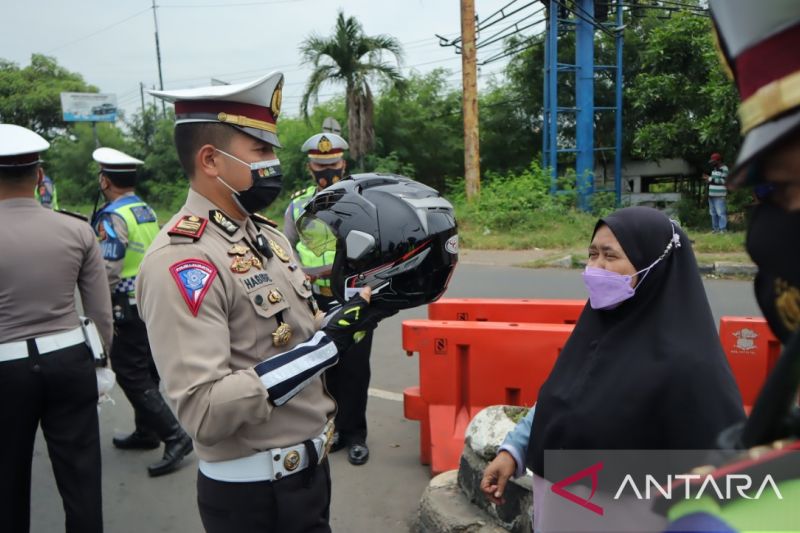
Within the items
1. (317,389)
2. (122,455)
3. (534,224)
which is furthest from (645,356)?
(534,224)

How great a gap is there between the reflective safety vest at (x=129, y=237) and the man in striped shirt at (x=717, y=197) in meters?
11.8

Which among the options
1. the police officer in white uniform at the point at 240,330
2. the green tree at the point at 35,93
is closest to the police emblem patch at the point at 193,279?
the police officer in white uniform at the point at 240,330

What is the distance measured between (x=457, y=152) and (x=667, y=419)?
69.4ft

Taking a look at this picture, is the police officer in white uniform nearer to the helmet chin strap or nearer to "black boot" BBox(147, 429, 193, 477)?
the helmet chin strap

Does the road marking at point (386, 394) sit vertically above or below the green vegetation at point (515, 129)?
below

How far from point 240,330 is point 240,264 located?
0.63 feet

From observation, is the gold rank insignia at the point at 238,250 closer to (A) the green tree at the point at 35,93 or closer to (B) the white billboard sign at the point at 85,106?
(B) the white billboard sign at the point at 85,106

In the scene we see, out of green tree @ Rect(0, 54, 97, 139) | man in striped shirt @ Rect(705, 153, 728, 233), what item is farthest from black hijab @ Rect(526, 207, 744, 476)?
green tree @ Rect(0, 54, 97, 139)

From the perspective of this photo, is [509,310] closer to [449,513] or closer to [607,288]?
[449,513]

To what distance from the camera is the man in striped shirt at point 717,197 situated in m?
12.7

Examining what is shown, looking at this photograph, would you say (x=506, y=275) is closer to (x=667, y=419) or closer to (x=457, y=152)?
(x=667, y=419)

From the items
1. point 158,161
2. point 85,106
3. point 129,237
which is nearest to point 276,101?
point 129,237

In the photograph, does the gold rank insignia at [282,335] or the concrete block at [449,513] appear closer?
the gold rank insignia at [282,335]

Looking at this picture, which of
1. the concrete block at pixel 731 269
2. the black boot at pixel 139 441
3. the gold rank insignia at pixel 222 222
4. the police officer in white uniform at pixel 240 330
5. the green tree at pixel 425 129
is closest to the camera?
the police officer in white uniform at pixel 240 330
